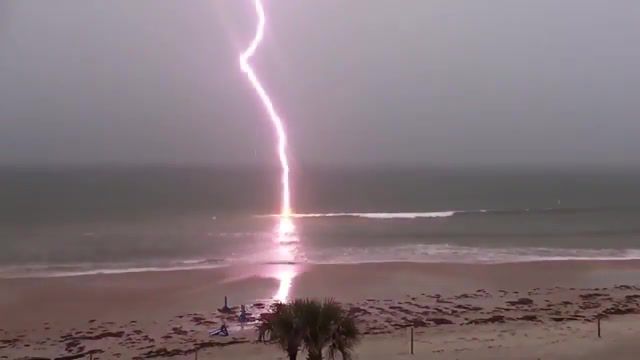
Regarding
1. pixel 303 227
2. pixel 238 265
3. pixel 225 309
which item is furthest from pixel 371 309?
pixel 303 227

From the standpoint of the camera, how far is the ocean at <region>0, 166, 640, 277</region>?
40906 mm

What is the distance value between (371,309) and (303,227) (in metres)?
33.7

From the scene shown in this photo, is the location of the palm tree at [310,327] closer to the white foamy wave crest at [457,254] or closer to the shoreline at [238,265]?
the shoreline at [238,265]

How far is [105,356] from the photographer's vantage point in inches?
797

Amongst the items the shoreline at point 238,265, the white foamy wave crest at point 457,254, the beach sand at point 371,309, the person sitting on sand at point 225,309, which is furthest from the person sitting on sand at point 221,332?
the white foamy wave crest at point 457,254

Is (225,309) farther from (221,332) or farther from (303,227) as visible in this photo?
(303,227)

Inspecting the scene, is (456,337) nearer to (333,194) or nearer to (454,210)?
(454,210)

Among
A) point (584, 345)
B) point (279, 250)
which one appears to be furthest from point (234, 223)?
point (584, 345)

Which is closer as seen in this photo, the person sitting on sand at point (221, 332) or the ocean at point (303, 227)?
the person sitting on sand at point (221, 332)

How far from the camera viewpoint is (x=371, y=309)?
2594cm

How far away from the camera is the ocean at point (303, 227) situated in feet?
134

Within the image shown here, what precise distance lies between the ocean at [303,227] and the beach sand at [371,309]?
13.9ft

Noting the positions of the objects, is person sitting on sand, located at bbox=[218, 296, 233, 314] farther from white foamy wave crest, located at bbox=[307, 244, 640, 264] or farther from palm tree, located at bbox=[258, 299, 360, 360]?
palm tree, located at bbox=[258, 299, 360, 360]

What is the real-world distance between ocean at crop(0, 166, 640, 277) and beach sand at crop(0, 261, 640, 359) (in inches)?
166
